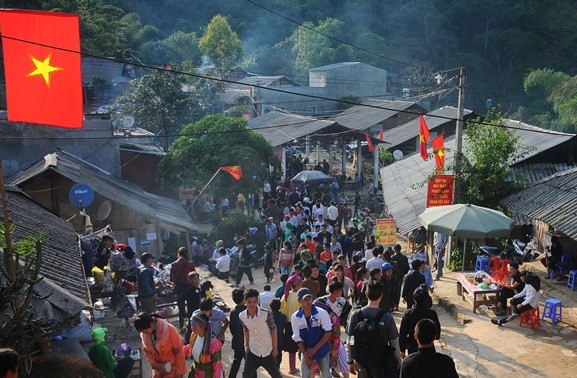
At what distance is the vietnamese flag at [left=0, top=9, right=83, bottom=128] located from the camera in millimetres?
9539

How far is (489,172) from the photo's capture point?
1566 centimetres

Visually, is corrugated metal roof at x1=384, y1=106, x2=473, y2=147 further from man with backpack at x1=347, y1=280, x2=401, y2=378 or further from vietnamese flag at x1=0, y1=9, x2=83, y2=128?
man with backpack at x1=347, y1=280, x2=401, y2=378

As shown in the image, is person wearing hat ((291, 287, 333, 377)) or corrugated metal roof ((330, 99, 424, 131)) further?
corrugated metal roof ((330, 99, 424, 131))

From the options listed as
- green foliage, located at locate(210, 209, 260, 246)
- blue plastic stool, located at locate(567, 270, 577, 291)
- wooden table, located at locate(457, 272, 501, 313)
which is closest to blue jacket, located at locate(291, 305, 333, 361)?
wooden table, located at locate(457, 272, 501, 313)

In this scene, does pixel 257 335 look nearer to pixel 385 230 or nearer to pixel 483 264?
pixel 483 264

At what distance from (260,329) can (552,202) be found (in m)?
8.83

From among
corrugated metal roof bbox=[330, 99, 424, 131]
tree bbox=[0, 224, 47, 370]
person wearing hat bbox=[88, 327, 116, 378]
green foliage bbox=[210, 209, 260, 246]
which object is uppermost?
tree bbox=[0, 224, 47, 370]

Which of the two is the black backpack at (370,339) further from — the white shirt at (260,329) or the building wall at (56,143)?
the building wall at (56,143)

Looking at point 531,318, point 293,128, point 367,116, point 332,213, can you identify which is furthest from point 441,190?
point 367,116

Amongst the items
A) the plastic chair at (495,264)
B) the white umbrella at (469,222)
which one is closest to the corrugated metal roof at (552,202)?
the white umbrella at (469,222)

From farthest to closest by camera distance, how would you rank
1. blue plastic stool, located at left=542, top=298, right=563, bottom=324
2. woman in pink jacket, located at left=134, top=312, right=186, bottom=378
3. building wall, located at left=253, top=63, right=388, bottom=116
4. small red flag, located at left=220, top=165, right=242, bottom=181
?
building wall, located at left=253, top=63, right=388, bottom=116 < small red flag, located at left=220, top=165, right=242, bottom=181 < blue plastic stool, located at left=542, top=298, right=563, bottom=324 < woman in pink jacket, located at left=134, top=312, right=186, bottom=378

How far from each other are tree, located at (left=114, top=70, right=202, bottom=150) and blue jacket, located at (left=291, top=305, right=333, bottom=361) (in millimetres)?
27704

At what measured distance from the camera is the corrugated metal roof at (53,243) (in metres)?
8.25

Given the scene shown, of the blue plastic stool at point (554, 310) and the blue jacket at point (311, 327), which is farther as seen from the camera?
the blue plastic stool at point (554, 310)
